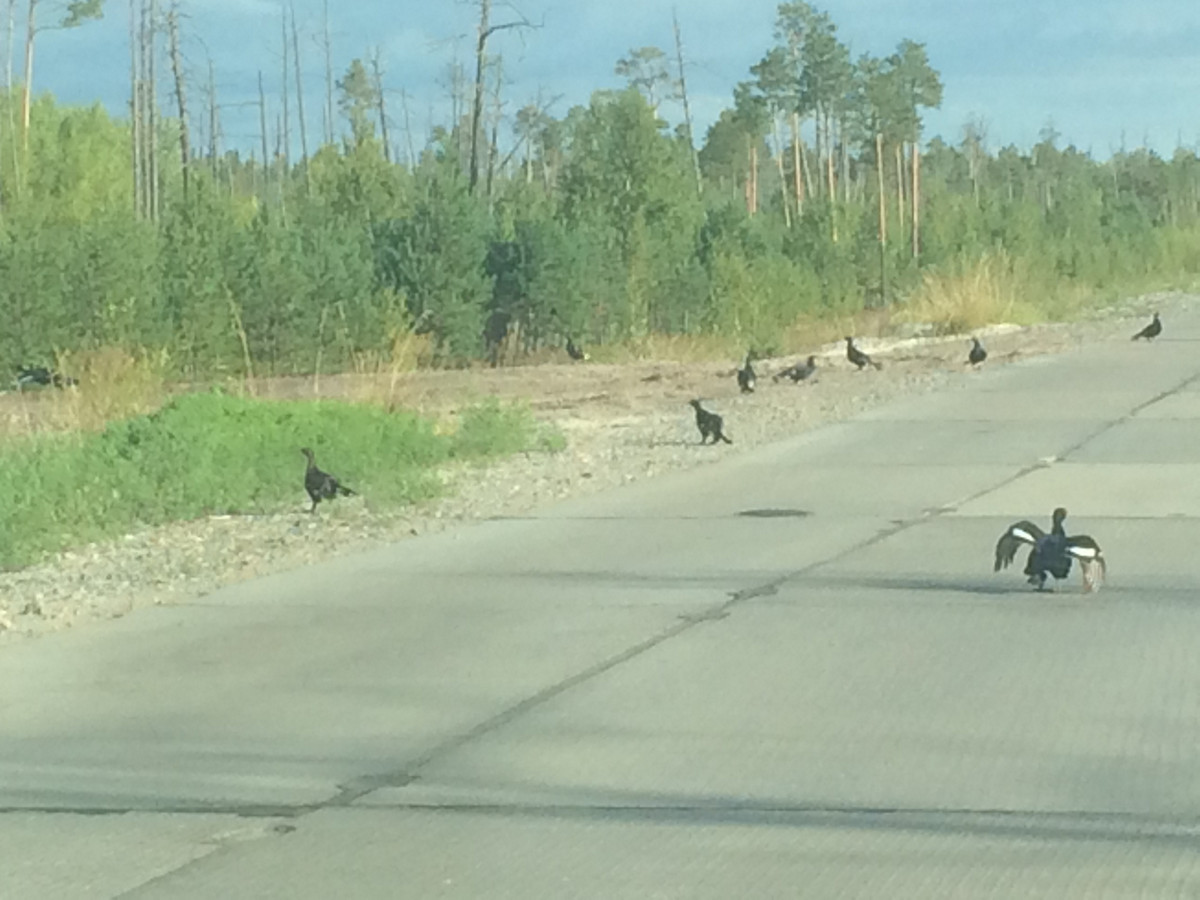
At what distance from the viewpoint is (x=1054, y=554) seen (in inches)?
454

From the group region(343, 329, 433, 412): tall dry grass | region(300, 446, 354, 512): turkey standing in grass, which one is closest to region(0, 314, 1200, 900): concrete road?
region(300, 446, 354, 512): turkey standing in grass

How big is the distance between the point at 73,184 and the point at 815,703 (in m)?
49.2

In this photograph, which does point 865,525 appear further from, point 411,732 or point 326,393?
point 326,393

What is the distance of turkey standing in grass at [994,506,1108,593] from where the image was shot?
11.5 m

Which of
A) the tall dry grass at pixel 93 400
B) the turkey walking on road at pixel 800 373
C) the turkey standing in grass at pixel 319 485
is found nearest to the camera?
the turkey standing in grass at pixel 319 485

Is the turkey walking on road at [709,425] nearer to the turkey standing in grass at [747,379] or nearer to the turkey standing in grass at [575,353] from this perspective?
the turkey standing in grass at [747,379]

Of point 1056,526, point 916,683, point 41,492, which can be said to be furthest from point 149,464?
point 916,683

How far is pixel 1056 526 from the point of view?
11.5 m

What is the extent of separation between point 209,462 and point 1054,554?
828 cm

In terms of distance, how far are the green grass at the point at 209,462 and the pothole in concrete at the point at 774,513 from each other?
9.12 feet

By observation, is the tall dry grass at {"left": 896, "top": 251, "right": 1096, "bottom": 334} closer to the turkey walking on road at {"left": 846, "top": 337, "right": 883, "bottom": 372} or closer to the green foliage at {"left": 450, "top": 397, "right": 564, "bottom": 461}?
the turkey walking on road at {"left": 846, "top": 337, "right": 883, "bottom": 372}

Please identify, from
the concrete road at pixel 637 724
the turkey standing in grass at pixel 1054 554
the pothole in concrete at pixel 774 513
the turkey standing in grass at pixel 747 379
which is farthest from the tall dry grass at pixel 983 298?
the turkey standing in grass at pixel 1054 554

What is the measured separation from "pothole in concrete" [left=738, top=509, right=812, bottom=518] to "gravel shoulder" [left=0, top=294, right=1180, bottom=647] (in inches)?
69.7

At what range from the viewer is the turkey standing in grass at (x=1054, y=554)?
11484 mm
